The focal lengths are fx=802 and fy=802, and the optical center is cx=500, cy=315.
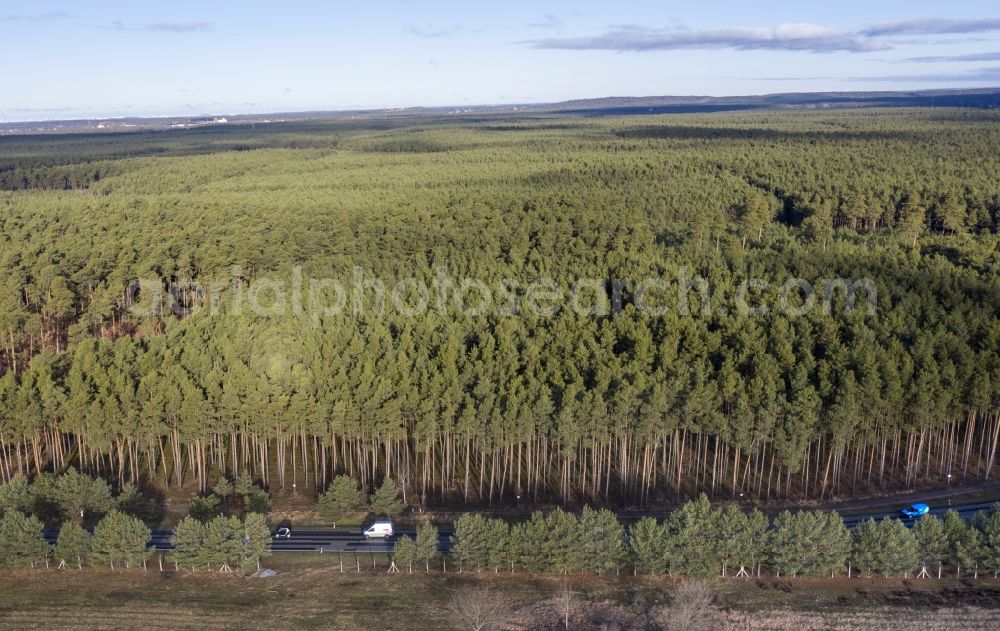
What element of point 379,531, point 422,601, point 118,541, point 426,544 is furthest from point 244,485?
point 422,601

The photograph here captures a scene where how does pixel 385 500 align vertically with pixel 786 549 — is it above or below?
below

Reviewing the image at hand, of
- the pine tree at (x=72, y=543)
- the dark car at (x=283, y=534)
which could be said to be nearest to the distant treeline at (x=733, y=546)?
the dark car at (x=283, y=534)

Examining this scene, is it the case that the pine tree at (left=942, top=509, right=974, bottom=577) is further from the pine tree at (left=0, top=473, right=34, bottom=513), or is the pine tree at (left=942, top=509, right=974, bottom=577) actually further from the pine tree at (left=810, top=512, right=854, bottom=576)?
the pine tree at (left=0, top=473, right=34, bottom=513)

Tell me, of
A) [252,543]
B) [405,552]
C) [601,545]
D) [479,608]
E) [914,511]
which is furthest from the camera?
[914,511]

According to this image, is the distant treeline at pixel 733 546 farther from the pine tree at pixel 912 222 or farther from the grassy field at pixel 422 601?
the pine tree at pixel 912 222

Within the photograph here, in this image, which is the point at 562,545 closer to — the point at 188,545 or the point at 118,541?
the point at 188,545
